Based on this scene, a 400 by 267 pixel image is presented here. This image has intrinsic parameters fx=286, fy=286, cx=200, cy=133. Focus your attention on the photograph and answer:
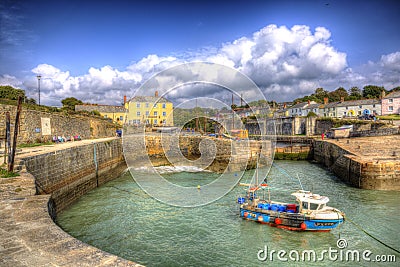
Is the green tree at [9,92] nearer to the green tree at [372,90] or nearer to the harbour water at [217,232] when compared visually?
the harbour water at [217,232]

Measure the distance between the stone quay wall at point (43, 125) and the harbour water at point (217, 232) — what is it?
26.9ft

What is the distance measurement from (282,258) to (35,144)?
19054 millimetres

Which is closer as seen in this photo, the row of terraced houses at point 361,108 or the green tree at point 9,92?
the green tree at point 9,92

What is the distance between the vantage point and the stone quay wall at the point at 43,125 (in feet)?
63.1

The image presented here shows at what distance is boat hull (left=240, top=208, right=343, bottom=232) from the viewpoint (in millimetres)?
10539

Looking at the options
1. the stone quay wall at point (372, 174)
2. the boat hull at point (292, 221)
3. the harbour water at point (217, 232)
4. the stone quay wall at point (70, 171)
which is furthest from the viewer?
the stone quay wall at point (372, 174)

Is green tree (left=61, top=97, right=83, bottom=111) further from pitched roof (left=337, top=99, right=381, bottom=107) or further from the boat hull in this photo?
the boat hull

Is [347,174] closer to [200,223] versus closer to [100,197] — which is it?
[200,223]

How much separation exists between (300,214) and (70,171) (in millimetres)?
13177

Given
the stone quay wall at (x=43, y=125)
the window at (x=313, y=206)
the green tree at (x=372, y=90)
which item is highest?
the green tree at (x=372, y=90)

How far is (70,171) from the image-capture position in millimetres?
17109

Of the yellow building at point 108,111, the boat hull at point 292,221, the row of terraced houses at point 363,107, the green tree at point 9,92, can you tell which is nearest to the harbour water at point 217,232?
the boat hull at point 292,221

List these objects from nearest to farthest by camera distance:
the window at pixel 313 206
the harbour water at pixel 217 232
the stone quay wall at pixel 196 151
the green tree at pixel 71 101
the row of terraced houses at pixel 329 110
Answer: the harbour water at pixel 217 232 → the window at pixel 313 206 → the stone quay wall at pixel 196 151 → the row of terraced houses at pixel 329 110 → the green tree at pixel 71 101

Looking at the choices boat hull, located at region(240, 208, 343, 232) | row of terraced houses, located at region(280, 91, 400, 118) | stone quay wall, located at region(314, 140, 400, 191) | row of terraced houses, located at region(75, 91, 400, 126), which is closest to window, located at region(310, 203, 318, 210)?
boat hull, located at region(240, 208, 343, 232)
